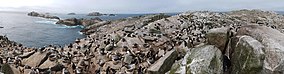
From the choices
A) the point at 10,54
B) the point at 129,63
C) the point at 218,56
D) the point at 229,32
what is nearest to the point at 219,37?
the point at 229,32

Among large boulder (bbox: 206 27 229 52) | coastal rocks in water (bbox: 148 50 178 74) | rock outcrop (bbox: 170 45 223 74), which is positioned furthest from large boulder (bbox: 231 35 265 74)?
coastal rocks in water (bbox: 148 50 178 74)

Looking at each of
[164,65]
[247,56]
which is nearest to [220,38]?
[247,56]

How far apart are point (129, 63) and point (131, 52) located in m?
2.16

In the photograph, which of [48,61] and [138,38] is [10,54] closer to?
[48,61]

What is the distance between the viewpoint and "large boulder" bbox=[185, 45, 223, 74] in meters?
20.0

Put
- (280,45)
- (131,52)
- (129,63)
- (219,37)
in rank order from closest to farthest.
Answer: (280,45)
(219,37)
(129,63)
(131,52)

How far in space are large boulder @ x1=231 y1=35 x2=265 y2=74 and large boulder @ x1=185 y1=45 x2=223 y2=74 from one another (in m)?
0.93

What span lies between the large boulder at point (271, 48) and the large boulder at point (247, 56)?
283mm

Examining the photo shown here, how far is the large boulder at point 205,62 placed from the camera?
2005 cm

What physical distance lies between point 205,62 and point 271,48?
3.44m

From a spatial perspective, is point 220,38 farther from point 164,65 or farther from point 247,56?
point 164,65

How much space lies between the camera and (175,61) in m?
23.5

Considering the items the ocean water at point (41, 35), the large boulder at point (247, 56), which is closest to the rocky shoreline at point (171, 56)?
the large boulder at point (247, 56)

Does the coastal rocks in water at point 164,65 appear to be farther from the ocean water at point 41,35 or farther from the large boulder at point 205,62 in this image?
the ocean water at point 41,35
